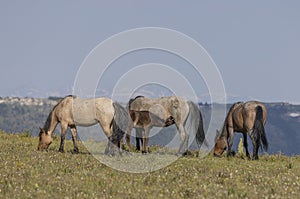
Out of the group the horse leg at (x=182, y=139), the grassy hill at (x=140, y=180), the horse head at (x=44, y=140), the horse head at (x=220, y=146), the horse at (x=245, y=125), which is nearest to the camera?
the grassy hill at (x=140, y=180)

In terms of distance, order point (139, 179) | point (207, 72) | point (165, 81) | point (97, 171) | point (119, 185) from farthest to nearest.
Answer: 1. point (165, 81)
2. point (207, 72)
3. point (97, 171)
4. point (139, 179)
5. point (119, 185)

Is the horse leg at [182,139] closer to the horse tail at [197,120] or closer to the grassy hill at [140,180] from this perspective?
the horse tail at [197,120]

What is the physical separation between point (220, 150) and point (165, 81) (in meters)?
4.34

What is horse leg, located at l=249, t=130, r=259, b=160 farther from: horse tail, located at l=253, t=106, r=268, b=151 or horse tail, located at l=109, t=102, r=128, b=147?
horse tail, located at l=109, t=102, r=128, b=147

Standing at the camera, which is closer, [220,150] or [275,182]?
[275,182]

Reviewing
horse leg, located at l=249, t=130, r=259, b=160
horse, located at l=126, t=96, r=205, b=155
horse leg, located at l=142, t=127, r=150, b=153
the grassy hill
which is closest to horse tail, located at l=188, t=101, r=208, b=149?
horse, located at l=126, t=96, r=205, b=155

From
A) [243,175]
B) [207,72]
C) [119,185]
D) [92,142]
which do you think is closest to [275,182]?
[243,175]

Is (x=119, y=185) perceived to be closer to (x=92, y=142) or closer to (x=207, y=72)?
(x=207, y=72)

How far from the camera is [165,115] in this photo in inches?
944

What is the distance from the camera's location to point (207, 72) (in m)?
21.5

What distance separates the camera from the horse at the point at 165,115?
23.8m

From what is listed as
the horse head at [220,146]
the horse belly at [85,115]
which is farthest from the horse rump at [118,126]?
the horse head at [220,146]

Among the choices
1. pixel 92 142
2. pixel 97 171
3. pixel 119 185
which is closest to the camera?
pixel 119 185

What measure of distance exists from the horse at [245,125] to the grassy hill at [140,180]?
12.8 ft
